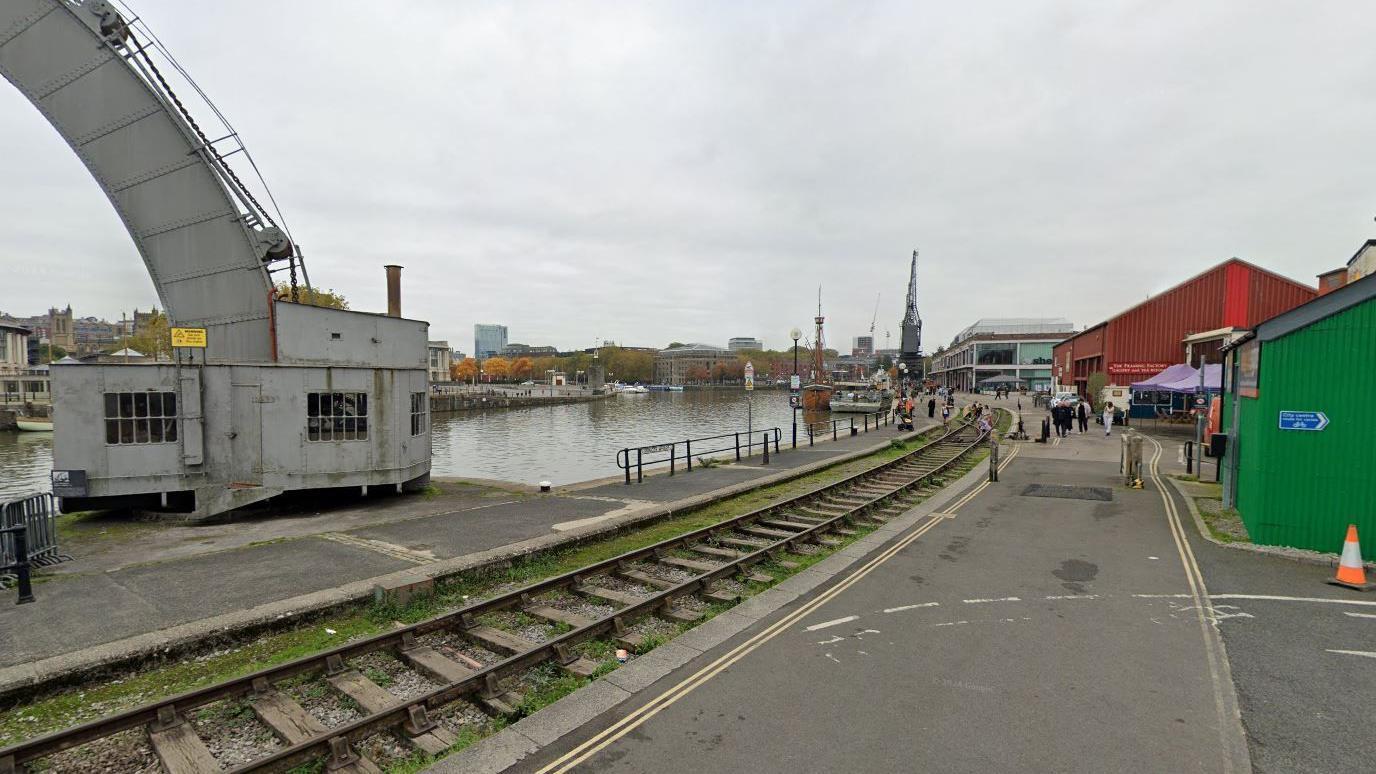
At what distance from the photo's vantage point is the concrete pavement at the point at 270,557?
6.68 meters

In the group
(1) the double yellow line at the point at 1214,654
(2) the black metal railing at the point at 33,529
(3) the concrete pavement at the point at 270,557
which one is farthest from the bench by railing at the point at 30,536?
(1) the double yellow line at the point at 1214,654

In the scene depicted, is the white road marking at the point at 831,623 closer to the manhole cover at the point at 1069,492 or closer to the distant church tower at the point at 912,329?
the manhole cover at the point at 1069,492

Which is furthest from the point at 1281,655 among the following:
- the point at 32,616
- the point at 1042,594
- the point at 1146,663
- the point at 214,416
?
the point at 214,416

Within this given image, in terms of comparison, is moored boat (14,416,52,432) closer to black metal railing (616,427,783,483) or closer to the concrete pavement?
black metal railing (616,427,783,483)

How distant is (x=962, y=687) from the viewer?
5629 millimetres

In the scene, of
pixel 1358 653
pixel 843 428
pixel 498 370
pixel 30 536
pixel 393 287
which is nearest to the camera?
pixel 1358 653

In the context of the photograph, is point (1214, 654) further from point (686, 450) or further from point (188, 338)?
point (686, 450)

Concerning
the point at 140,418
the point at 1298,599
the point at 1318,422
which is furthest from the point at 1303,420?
the point at 140,418

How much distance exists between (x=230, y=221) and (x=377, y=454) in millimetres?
7542

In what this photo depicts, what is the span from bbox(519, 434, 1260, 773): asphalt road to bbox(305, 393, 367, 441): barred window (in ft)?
38.4

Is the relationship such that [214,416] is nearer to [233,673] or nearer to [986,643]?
[233,673]

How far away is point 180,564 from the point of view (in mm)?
9297

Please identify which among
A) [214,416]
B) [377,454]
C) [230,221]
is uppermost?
[230,221]

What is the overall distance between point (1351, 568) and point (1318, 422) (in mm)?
2268
